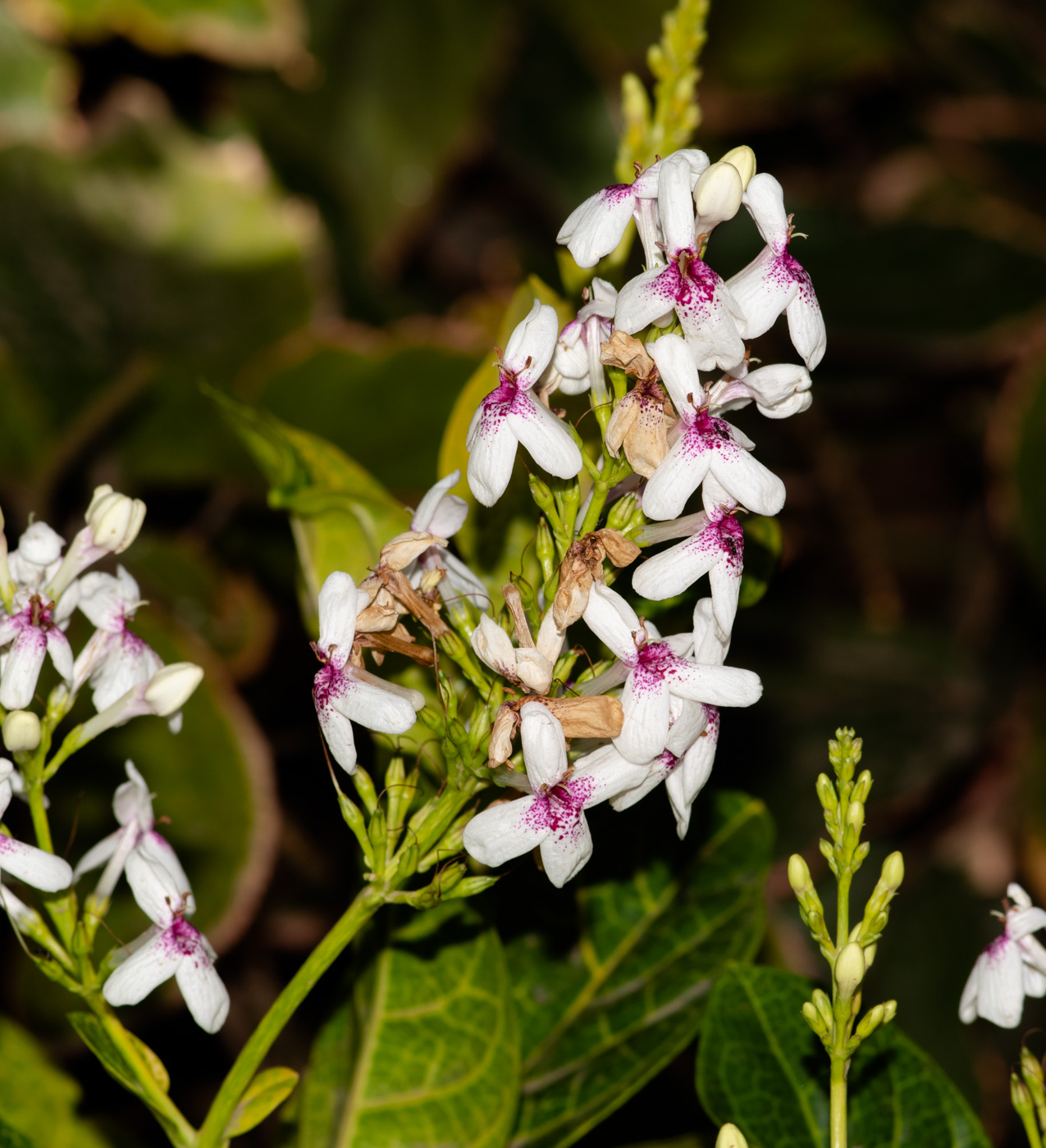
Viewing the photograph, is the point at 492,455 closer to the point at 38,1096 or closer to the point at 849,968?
the point at 849,968

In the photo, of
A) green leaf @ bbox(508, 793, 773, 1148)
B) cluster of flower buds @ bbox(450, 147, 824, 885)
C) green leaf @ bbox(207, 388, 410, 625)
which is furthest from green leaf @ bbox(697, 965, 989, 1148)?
green leaf @ bbox(207, 388, 410, 625)

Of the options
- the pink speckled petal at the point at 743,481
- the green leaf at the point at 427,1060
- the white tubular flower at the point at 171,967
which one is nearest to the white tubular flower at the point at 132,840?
the white tubular flower at the point at 171,967

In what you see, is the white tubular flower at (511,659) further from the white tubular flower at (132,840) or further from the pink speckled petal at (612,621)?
the white tubular flower at (132,840)

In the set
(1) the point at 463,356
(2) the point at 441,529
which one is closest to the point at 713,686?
(2) the point at 441,529

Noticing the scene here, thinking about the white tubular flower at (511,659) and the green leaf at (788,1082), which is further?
the green leaf at (788,1082)

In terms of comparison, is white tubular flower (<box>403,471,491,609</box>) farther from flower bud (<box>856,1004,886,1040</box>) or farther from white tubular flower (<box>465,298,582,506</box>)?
flower bud (<box>856,1004,886,1040</box>)

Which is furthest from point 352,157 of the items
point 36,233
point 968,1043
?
point 968,1043
